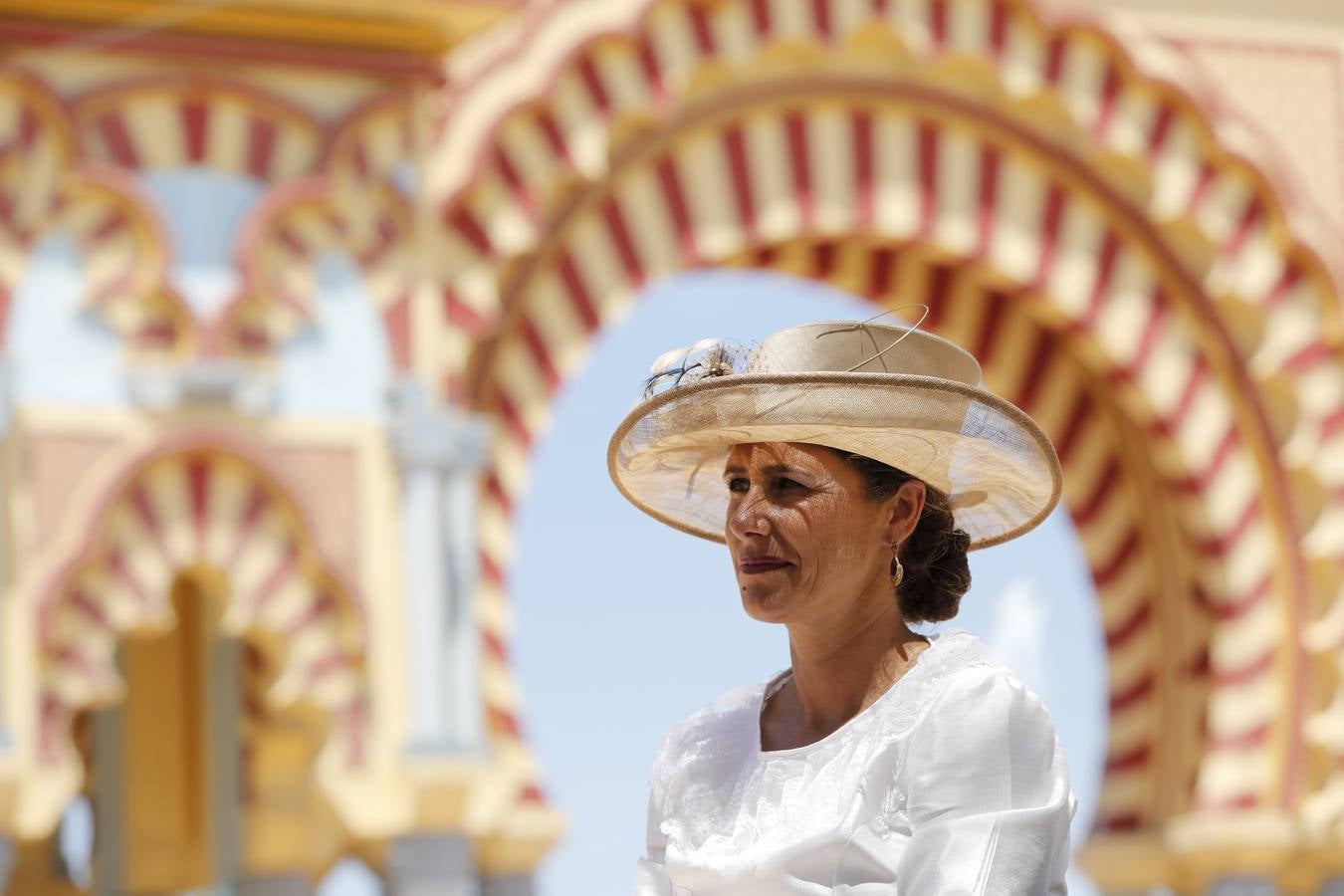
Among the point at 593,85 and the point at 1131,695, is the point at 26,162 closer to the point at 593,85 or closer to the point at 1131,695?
the point at 593,85

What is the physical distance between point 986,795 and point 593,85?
488 cm

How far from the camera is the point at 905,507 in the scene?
241cm

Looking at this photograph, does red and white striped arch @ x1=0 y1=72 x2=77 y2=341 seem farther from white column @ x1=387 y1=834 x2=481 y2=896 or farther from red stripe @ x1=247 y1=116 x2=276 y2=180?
white column @ x1=387 y1=834 x2=481 y2=896

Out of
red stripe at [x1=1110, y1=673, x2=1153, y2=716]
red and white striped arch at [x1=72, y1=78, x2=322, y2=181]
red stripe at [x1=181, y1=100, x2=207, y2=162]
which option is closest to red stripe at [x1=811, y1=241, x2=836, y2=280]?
red stripe at [x1=1110, y1=673, x2=1153, y2=716]

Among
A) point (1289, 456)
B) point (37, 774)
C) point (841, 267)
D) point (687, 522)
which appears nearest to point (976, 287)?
point (841, 267)

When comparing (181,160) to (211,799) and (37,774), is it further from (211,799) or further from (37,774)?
(211,799)

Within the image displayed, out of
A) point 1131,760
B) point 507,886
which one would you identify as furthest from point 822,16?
point 507,886

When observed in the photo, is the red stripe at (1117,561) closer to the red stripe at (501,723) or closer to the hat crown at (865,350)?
the red stripe at (501,723)

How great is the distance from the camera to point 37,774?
585 cm

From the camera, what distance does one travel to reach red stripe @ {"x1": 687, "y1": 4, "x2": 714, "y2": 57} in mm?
6914

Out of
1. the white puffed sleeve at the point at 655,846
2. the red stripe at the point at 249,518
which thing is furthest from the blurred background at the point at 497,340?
the white puffed sleeve at the point at 655,846

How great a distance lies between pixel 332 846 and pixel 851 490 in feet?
13.7

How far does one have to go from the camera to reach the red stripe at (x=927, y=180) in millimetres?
7195

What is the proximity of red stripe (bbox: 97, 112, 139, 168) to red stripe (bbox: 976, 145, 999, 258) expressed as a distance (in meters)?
2.39
